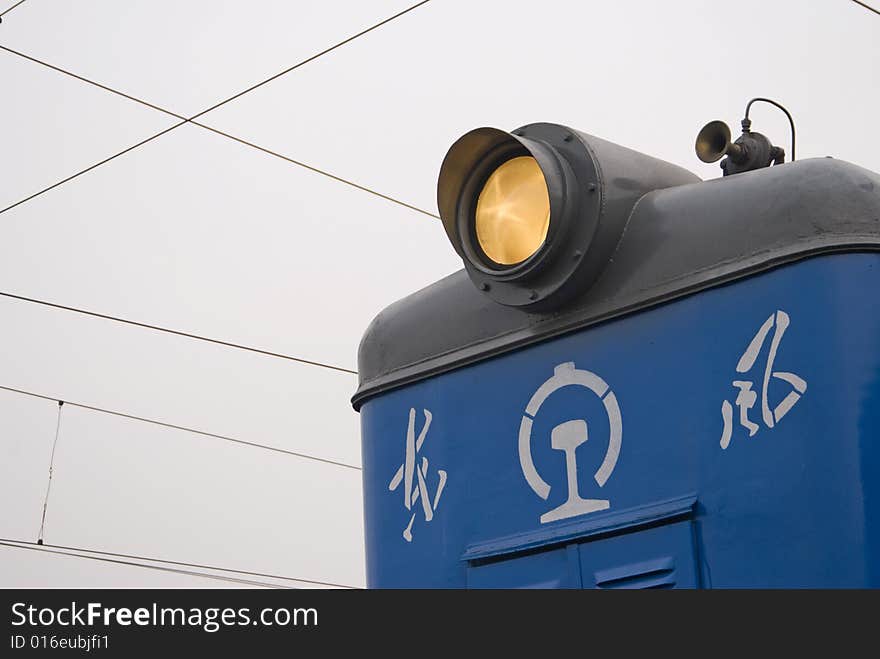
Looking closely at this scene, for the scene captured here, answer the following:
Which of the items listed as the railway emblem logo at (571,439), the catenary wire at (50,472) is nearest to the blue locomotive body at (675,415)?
the railway emblem logo at (571,439)

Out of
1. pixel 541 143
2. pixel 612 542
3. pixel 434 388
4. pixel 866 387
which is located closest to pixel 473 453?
pixel 434 388

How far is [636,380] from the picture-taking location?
2.42 meters

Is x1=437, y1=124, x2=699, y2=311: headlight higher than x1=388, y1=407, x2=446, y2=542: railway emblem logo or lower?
higher

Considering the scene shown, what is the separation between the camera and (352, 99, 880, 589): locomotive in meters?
2.16

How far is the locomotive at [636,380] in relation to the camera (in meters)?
2.16

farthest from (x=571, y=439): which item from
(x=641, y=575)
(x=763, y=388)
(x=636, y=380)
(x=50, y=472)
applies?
(x=50, y=472)

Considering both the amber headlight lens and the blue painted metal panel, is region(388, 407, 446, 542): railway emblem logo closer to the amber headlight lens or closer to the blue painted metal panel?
the blue painted metal panel

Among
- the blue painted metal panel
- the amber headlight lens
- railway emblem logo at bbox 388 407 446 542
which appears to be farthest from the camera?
railway emblem logo at bbox 388 407 446 542

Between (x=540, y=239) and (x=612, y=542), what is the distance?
1.87 ft

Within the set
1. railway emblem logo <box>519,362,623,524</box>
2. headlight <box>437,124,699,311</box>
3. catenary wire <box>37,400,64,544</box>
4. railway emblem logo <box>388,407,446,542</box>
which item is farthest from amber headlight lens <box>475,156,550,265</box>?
catenary wire <box>37,400,64,544</box>

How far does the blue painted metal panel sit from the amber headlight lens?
193mm

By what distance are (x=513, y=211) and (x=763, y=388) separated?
60 centimetres

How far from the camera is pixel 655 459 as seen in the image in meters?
2.35
